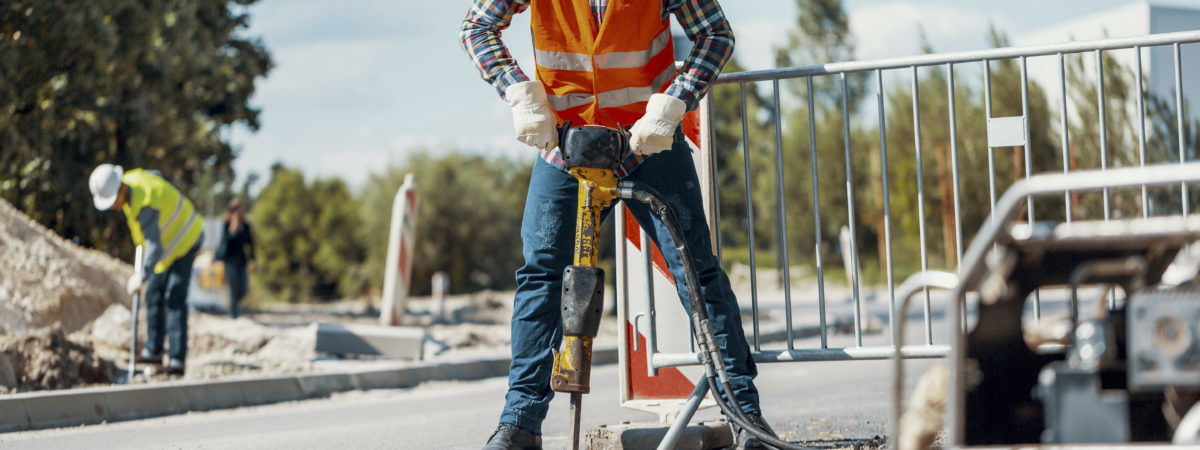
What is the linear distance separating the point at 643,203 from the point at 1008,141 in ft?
4.90

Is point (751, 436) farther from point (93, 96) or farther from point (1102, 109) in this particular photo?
point (93, 96)

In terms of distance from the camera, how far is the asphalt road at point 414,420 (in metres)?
6.56

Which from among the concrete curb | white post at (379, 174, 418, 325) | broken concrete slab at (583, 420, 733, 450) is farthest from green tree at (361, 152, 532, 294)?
broken concrete slab at (583, 420, 733, 450)

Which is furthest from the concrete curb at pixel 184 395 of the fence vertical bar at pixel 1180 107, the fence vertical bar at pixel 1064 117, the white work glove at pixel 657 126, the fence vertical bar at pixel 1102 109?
the fence vertical bar at pixel 1180 107

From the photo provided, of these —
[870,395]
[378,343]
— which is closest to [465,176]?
[378,343]

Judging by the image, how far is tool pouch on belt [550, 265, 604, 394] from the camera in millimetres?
4211

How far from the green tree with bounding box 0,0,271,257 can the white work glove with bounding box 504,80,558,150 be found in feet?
45.0

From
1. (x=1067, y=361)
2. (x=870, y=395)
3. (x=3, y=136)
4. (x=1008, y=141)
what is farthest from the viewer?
(x=3, y=136)

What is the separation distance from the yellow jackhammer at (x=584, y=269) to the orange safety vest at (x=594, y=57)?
1.06 feet

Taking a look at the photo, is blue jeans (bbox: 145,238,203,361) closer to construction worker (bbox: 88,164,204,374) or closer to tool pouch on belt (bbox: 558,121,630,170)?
construction worker (bbox: 88,164,204,374)

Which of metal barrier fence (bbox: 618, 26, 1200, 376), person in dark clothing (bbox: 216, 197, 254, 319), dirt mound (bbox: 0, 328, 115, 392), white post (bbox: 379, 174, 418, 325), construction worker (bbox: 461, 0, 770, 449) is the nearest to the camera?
construction worker (bbox: 461, 0, 770, 449)

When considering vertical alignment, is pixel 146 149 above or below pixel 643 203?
above

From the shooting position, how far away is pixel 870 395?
8398 mm

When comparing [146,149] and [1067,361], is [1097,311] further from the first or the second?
[146,149]
